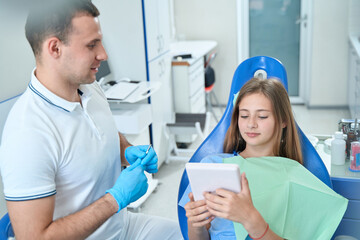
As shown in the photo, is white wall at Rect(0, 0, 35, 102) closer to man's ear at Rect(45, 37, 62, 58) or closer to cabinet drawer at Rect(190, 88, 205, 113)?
man's ear at Rect(45, 37, 62, 58)

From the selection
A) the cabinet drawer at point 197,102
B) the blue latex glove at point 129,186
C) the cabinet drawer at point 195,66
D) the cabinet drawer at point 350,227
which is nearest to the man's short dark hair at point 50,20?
the blue latex glove at point 129,186

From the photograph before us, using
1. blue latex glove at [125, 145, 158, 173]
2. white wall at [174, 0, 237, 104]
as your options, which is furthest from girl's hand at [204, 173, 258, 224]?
white wall at [174, 0, 237, 104]

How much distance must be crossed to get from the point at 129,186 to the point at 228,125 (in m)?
0.51

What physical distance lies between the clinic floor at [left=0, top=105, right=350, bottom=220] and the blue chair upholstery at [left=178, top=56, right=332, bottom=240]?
0.85m

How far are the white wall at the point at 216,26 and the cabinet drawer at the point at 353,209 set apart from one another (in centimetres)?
346

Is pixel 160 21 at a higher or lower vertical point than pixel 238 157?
higher

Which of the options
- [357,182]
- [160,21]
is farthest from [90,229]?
[160,21]

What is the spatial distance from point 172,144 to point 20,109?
247 cm

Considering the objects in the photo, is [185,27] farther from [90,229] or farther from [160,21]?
[90,229]

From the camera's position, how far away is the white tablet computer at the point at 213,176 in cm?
105

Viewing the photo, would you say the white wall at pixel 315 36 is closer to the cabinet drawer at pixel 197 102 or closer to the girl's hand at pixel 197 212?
the cabinet drawer at pixel 197 102

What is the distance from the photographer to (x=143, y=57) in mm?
3123

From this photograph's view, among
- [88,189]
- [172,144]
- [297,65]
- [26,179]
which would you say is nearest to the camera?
[26,179]

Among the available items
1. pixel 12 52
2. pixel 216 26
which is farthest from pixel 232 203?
pixel 216 26
